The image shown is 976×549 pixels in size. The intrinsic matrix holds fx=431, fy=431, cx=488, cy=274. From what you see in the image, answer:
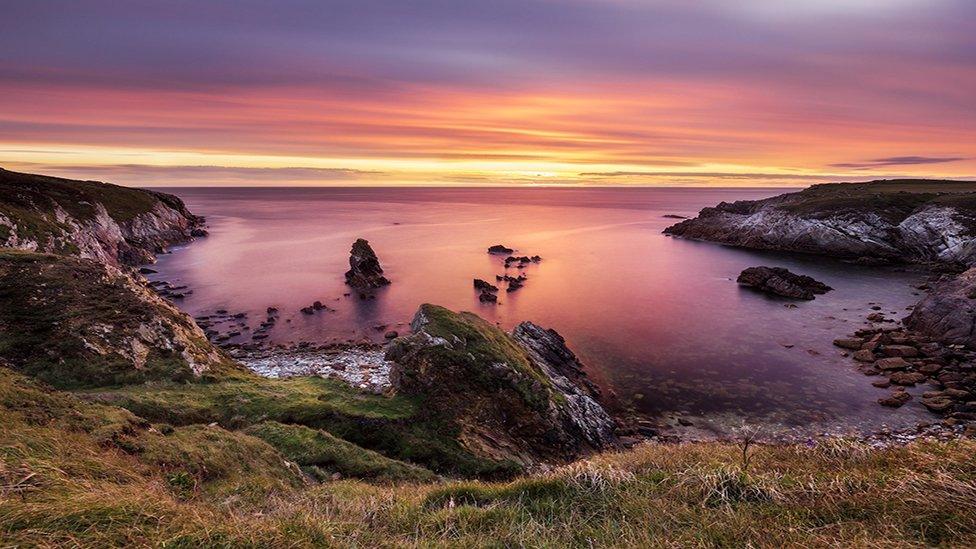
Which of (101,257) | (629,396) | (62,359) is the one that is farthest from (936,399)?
(101,257)

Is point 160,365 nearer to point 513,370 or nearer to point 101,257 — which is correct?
point 513,370

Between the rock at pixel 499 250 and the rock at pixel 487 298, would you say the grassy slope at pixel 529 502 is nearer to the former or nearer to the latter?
the rock at pixel 487 298

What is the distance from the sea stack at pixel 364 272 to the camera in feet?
192

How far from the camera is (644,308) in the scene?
164ft

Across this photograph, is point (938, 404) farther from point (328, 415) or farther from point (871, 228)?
point (871, 228)

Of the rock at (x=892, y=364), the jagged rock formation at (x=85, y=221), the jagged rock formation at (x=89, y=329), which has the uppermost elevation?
the jagged rock formation at (x=85, y=221)

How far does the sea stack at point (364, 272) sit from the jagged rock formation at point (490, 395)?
118 ft

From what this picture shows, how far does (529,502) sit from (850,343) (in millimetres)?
40826

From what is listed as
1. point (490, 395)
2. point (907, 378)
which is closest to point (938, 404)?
point (907, 378)

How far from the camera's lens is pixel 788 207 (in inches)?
3789

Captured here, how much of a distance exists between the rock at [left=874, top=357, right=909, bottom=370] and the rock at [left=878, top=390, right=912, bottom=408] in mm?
4946

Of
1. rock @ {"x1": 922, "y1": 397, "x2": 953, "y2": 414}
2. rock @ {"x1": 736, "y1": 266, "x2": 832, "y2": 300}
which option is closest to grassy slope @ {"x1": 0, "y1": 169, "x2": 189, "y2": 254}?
rock @ {"x1": 922, "y1": 397, "x2": 953, "y2": 414}

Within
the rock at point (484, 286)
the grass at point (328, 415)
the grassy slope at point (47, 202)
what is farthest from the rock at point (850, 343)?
the grassy slope at point (47, 202)

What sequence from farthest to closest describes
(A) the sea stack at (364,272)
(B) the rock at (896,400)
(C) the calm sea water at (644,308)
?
(A) the sea stack at (364,272), (C) the calm sea water at (644,308), (B) the rock at (896,400)
